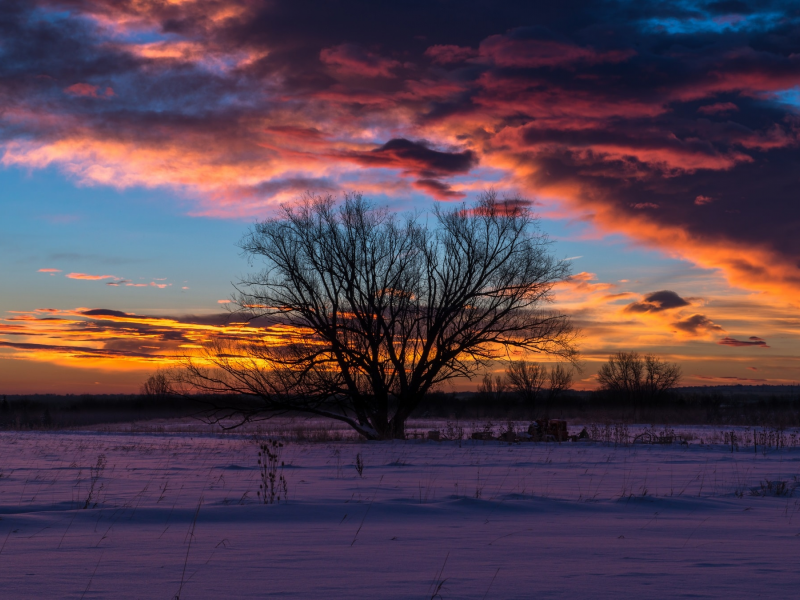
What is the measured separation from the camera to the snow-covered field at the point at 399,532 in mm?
4648

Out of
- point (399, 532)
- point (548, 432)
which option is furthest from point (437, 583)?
point (548, 432)

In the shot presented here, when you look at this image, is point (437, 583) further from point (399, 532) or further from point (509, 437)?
point (509, 437)

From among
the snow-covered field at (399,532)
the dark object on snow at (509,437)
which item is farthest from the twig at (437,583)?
the dark object on snow at (509,437)

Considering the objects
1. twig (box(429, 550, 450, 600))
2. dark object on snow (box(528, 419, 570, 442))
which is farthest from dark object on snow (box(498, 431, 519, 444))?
twig (box(429, 550, 450, 600))

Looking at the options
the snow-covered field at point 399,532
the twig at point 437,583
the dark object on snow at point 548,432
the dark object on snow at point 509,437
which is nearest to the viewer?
the twig at point 437,583

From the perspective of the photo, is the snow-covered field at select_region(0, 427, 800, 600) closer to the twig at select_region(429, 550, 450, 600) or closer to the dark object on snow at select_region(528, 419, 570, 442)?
the twig at select_region(429, 550, 450, 600)

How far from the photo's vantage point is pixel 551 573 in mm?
4992

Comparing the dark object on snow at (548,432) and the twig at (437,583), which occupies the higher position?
the twig at (437,583)

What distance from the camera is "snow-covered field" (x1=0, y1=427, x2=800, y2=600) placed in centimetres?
465

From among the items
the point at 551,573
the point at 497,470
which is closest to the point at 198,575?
the point at 551,573

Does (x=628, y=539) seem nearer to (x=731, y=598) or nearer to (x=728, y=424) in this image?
(x=731, y=598)

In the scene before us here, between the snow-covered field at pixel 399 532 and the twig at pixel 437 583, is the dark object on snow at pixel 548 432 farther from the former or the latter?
the twig at pixel 437 583

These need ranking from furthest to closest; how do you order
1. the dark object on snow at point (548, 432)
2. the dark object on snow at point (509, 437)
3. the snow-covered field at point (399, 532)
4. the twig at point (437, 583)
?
the dark object on snow at point (548, 432)
the dark object on snow at point (509, 437)
the snow-covered field at point (399, 532)
the twig at point (437, 583)

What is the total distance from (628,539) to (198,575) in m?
3.96
